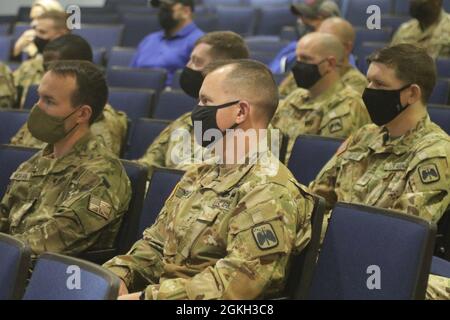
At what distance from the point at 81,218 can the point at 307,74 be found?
1.74m

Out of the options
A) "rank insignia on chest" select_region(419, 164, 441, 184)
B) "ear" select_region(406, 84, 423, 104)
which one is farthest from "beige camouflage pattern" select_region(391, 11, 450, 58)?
"rank insignia on chest" select_region(419, 164, 441, 184)

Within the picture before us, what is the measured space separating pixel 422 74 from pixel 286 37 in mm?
4318

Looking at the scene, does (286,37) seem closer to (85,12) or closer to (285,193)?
(85,12)

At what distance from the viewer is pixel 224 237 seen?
244cm

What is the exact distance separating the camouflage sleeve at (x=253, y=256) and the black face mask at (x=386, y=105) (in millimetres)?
932

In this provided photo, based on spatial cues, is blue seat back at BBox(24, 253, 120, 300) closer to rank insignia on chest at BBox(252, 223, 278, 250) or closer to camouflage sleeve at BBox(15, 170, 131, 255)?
rank insignia on chest at BBox(252, 223, 278, 250)

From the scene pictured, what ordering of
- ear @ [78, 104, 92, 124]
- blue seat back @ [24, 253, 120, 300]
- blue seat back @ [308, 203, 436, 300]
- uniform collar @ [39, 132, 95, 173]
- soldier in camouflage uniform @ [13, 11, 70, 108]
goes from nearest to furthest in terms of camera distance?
blue seat back @ [24, 253, 120, 300] → blue seat back @ [308, 203, 436, 300] → uniform collar @ [39, 132, 95, 173] → ear @ [78, 104, 92, 124] → soldier in camouflage uniform @ [13, 11, 70, 108]

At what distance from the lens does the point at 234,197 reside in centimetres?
247

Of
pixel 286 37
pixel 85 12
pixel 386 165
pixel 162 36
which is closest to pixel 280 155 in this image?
pixel 386 165

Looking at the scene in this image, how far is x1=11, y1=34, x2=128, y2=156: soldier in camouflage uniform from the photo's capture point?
4.10m

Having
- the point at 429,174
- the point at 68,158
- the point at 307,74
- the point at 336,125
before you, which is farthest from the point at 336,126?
the point at 68,158

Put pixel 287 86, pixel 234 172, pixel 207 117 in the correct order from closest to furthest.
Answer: pixel 234 172, pixel 207 117, pixel 287 86

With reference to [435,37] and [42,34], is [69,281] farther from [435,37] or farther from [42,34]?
[435,37]

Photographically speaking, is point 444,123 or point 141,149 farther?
point 141,149
